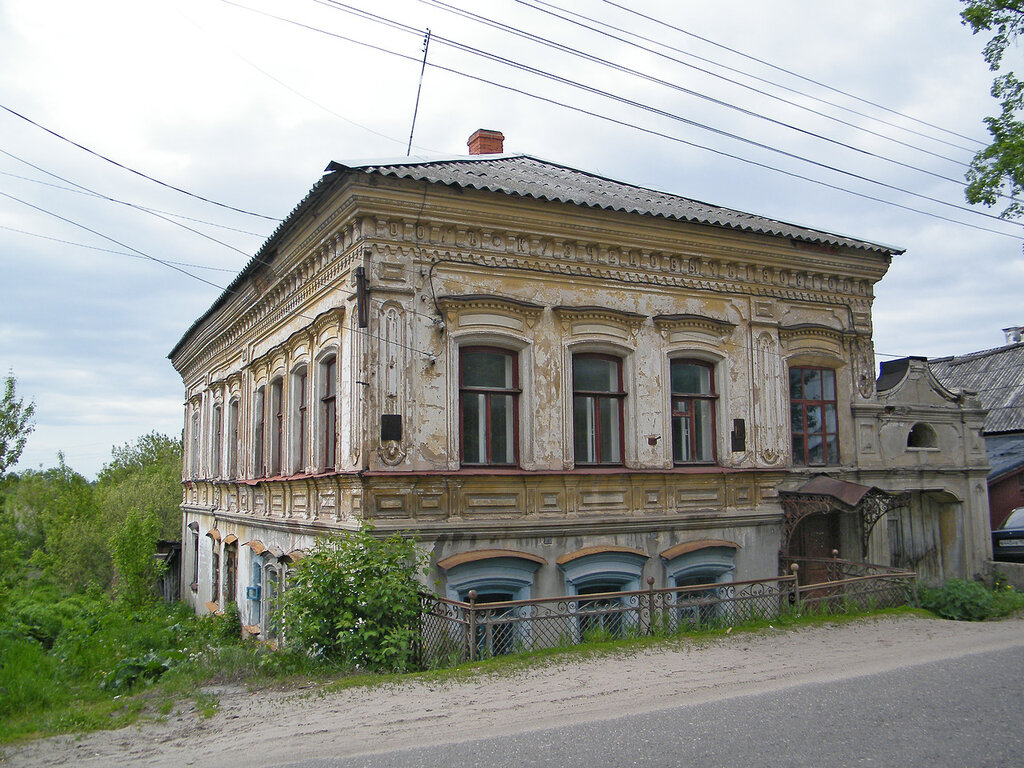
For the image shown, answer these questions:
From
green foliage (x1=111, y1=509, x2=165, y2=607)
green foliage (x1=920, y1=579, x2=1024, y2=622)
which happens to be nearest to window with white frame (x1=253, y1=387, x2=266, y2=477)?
green foliage (x1=111, y1=509, x2=165, y2=607)

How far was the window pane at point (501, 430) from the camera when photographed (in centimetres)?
1091

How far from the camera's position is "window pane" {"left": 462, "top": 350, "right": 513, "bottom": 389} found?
10.9 meters

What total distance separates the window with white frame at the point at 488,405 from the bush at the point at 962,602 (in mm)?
6486

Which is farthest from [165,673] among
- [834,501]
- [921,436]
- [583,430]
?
[921,436]

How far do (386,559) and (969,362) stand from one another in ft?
88.0

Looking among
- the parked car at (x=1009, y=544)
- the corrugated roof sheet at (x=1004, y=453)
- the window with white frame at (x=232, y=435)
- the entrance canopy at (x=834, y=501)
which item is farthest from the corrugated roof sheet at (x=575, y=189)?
the corrugated roof sheet at (x=1004, y=453)

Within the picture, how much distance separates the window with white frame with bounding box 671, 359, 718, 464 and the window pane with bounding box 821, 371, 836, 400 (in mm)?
2402

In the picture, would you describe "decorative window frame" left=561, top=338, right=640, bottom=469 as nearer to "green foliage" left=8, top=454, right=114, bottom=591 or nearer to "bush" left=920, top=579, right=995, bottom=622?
"bush" left=920, top=579, right=995, bottom=622

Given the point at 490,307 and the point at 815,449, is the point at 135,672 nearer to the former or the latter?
the point at 490,307

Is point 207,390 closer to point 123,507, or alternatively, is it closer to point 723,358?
point 723,358

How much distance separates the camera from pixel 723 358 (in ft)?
41.2

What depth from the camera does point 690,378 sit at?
1252 cm

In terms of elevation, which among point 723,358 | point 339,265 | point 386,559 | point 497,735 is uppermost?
point 339,265

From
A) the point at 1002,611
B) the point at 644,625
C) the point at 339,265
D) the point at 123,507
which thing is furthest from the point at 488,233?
the point at 123,507
